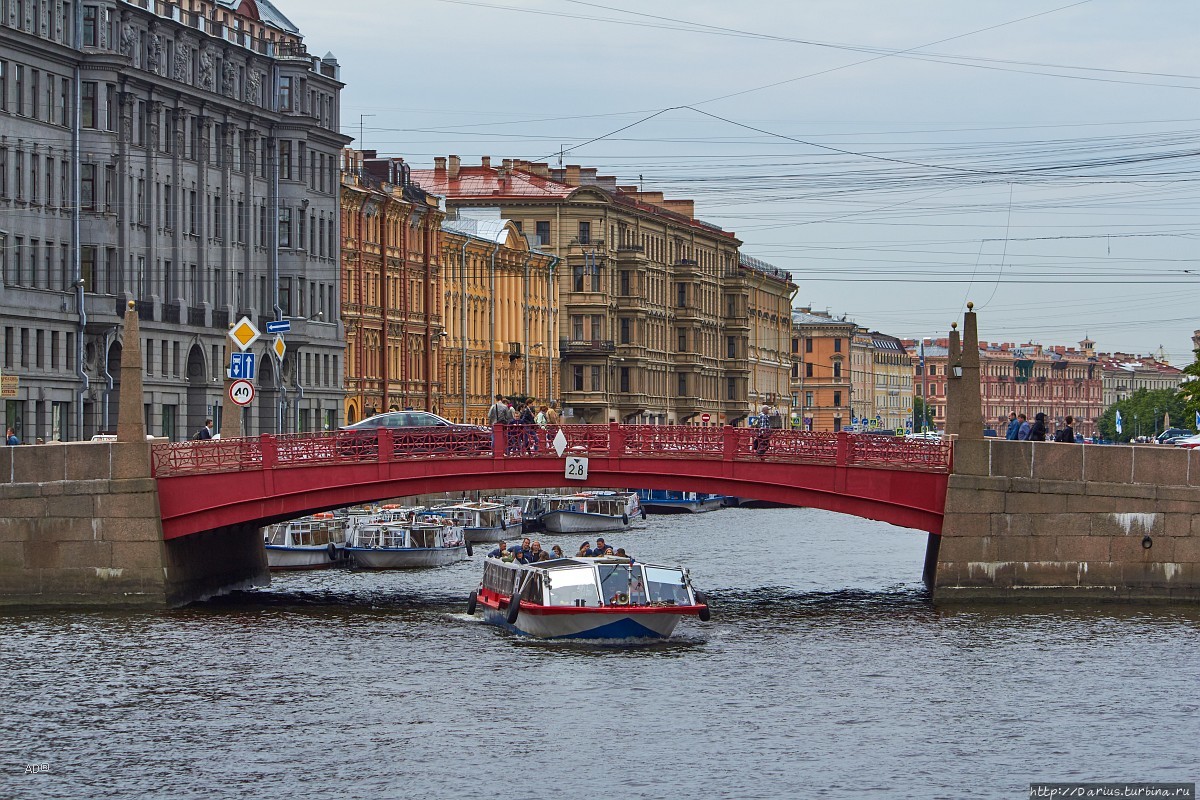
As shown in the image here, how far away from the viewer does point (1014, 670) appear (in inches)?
1594

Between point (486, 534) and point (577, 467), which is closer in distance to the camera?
point (577, 467)

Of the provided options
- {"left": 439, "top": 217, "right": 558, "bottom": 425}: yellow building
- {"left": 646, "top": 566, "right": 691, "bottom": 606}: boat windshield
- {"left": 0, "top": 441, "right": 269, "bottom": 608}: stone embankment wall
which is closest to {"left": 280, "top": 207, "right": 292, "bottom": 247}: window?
{"left": 439, "top": 217, "right": 558, "bottom": 425}: yellow building

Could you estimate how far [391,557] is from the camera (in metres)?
67.3

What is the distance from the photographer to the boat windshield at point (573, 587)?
45156mm

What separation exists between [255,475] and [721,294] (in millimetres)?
106731

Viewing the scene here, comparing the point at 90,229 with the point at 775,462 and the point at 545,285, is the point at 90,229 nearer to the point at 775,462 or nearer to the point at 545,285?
the point at 775,462

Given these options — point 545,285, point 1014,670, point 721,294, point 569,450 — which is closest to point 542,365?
point 545,285

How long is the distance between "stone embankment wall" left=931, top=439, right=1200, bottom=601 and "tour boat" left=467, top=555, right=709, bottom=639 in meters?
6.56

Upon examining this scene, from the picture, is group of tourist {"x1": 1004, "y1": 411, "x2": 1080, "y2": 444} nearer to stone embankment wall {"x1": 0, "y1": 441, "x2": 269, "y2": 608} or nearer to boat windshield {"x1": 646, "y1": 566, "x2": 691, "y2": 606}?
boat windshield {"x1": 646, "y1": 566, "x2": 691, "y2": 606}

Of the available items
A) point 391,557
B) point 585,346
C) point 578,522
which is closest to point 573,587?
point 391,557

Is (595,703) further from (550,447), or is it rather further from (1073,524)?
(1073,524)

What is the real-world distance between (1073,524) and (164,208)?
39.9 m

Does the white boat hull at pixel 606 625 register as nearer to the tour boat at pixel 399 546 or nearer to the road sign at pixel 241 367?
the road sign at pixel 241 367

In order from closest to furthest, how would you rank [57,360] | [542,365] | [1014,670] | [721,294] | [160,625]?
[1014,670], [160,625], [57,360], [542,365], [721,294]
